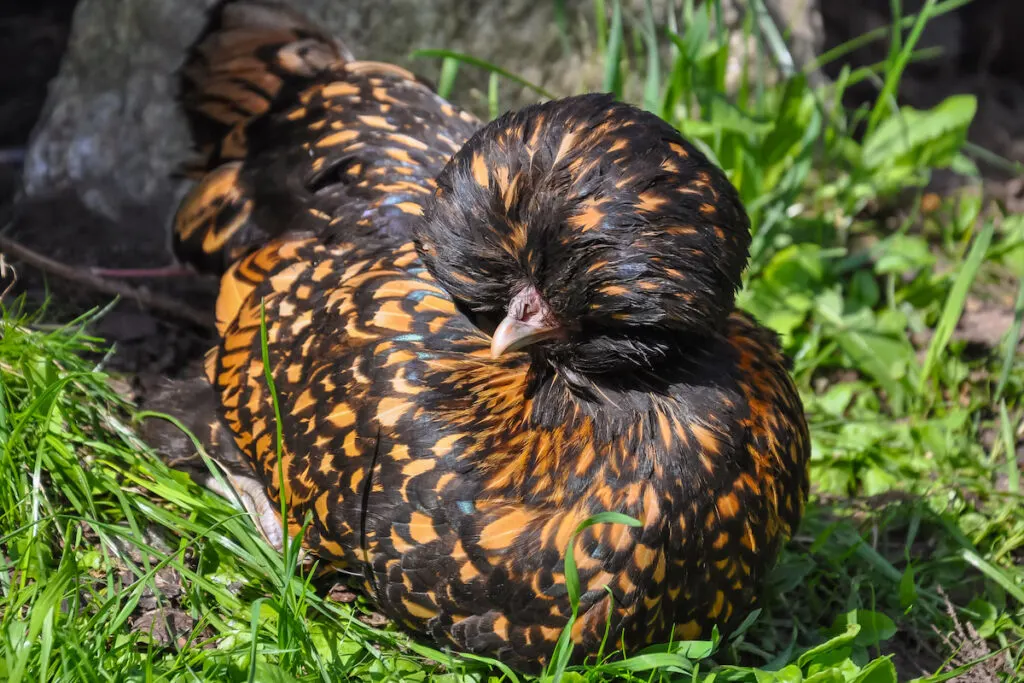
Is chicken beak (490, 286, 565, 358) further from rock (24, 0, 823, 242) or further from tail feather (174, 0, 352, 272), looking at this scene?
rock (24, 0, 823, 242)

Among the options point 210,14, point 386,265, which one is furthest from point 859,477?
point 210,14

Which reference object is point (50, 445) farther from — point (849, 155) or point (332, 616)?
point (849, 155)

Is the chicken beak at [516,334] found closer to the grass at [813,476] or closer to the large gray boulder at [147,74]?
the grass at [813,476]

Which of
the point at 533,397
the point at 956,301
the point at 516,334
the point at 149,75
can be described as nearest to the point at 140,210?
the point at 149,75

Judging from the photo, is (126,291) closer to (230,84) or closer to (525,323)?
(230,84)

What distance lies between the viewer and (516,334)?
2.21 m

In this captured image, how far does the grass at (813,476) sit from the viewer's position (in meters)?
2.58

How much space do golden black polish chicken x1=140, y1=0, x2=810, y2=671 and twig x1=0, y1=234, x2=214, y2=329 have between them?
33.3 inches

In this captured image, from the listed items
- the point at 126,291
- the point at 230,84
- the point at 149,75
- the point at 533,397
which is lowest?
the point at 126,291

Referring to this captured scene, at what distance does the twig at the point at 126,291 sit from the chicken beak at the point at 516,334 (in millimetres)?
1990

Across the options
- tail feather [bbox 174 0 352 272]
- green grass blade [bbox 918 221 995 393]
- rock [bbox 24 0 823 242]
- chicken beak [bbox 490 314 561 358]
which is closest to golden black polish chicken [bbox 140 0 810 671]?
chicken beak [bbox 490 314 561 358]

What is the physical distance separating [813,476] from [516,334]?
1.87m

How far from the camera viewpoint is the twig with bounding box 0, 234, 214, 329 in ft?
12.5

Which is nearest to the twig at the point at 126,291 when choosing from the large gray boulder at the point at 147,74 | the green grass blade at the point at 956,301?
the large gray boulder at the point at 147,74
